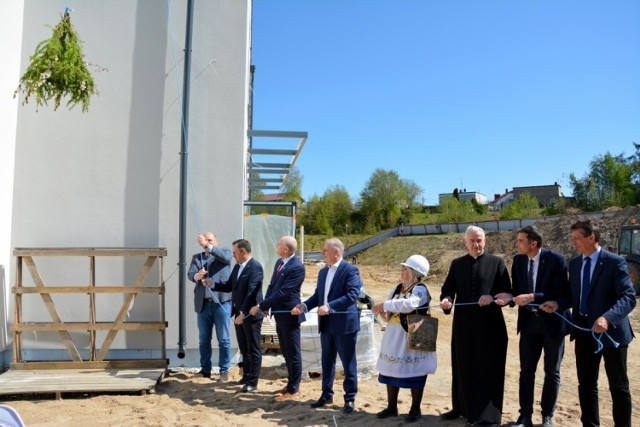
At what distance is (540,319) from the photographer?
4512 mm

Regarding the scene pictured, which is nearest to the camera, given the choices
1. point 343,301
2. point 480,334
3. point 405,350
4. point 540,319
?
point 540,319

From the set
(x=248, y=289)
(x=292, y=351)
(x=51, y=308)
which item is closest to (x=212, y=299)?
(x=248, y=289)

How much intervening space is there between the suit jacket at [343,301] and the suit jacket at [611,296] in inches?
80.7

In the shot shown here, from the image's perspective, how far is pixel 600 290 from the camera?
14.0 ft

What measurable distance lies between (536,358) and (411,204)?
5393 cm

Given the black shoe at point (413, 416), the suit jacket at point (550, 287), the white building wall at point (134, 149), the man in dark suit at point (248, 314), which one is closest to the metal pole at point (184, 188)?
the white building wall at point (134, 149)

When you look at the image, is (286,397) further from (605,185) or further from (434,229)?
(605,185)

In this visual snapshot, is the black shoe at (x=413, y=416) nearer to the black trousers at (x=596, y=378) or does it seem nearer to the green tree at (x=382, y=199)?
the black trousers at (x=596, y=378)

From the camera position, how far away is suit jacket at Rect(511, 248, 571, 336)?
447 centimetres

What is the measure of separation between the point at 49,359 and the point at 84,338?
55cm

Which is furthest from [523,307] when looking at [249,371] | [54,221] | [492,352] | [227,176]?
[54,221]

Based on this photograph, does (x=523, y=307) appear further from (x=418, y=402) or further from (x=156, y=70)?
(x=156, y=70)

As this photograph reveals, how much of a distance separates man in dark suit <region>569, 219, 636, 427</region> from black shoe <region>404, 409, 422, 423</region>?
1.42 m

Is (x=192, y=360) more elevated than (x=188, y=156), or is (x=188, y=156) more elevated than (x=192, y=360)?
(x=188, y=156)
